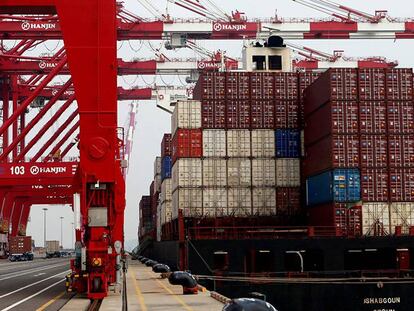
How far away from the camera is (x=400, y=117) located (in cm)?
3788

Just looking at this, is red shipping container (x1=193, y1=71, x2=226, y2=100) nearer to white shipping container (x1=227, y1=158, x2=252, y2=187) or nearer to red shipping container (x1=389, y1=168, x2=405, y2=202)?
white shipping container (x1=227, y1=158, x2=252, y2=187)

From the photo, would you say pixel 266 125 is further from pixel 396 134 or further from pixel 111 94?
pixel 111 94

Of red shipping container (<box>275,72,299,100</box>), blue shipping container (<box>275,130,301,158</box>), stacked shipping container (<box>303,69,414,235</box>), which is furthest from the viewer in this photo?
red shipping container (<box>275,72,299,100</box>)

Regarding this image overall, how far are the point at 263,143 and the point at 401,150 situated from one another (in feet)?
27.5

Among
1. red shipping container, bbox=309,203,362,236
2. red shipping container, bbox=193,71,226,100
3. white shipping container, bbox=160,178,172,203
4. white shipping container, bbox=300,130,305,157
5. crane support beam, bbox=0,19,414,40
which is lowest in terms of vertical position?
red shipping container, bbox=309,203,362,236

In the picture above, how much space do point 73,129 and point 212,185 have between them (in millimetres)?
26363

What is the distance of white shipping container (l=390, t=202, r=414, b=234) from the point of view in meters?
36.8

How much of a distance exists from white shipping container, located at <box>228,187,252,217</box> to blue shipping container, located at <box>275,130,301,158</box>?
315cm

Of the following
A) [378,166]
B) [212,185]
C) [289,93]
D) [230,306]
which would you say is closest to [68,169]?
[212,185]

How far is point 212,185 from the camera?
40.9 m

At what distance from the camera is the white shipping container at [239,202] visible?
40.3 metres

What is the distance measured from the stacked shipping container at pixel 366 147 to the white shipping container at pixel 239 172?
407 centimetres

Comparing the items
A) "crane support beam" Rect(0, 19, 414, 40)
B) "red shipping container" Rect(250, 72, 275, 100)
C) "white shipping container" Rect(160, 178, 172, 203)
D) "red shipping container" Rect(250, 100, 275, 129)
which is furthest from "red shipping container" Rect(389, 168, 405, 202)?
"white shipping container" Rect(160, 178, 172, 203)

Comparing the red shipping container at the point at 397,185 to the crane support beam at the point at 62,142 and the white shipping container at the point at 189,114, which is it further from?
the crane support beam at the point at 62,142
